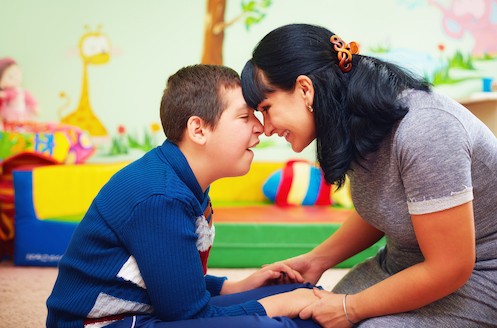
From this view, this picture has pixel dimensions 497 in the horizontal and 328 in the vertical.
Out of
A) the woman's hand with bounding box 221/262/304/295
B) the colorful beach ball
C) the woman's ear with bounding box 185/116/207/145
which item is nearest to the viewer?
the woman's ear with bounding box 185/116/207/145

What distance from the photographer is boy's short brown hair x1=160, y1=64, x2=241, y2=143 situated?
1.23m

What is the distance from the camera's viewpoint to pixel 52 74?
347cm

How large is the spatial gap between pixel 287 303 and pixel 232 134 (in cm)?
40

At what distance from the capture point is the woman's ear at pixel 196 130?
1216 mm

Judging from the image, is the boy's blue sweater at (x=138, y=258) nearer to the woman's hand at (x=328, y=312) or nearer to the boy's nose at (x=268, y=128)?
the woman's hand at (x=328, y=312)

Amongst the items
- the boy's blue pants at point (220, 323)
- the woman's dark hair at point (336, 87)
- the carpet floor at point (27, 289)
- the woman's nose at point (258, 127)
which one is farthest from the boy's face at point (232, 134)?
the carpet floor at point (27, 289)

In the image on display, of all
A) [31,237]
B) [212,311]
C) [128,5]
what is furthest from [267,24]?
[212,311]

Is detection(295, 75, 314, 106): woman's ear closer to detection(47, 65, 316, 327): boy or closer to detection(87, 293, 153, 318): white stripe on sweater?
detection(47, 65, 316, 327): boy

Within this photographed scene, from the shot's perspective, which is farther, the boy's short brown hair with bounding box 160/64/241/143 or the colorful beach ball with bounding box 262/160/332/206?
the colorful beach ball with bounding box 262/160/332/206

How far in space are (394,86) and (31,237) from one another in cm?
218

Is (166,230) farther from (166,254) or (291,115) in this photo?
(291,115)

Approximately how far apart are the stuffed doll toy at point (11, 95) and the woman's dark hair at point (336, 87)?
2.60 metres

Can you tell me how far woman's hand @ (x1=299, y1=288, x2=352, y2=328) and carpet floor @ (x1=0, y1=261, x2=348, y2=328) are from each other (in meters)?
1.09

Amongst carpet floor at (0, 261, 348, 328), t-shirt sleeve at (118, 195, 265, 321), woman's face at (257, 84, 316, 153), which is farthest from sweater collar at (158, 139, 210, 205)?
carpet floor at (0, 261, 348, 328)
